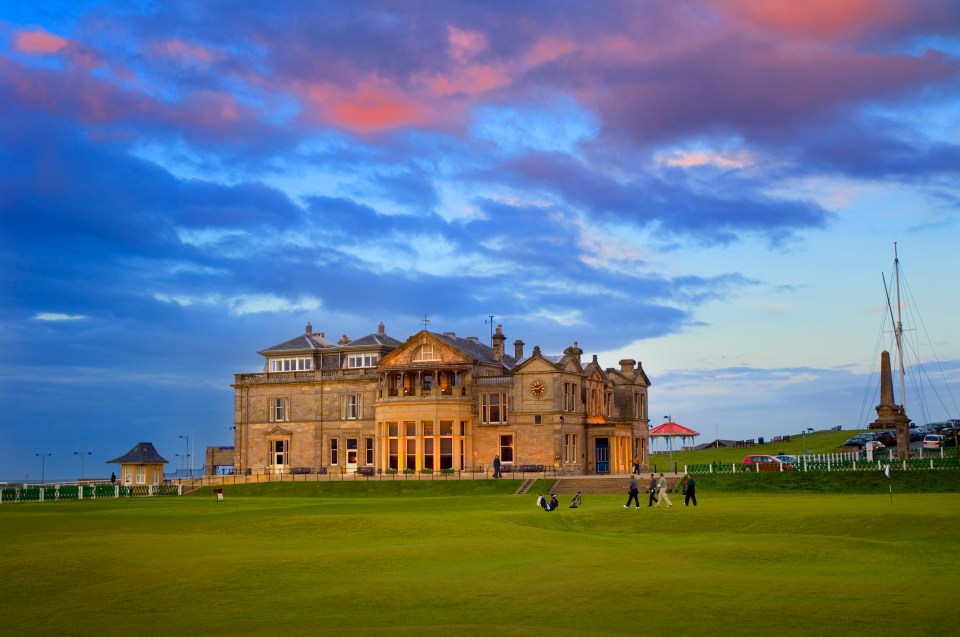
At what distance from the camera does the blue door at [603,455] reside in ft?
275

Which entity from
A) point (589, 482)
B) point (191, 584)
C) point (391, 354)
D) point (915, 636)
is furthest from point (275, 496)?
point (915, 636)

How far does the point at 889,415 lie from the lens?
221ft

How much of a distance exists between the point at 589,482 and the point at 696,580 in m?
45.2

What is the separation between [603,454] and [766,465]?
16841mm

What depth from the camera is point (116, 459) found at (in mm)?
90312

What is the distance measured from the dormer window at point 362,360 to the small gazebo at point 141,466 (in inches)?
705

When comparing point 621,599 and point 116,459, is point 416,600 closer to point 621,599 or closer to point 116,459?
point 621,599

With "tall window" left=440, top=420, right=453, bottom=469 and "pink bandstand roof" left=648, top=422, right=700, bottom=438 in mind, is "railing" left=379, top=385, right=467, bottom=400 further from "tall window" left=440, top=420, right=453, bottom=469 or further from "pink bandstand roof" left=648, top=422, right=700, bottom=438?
"pink bandstand roof" left=648, top=422, right=700, bottom=438

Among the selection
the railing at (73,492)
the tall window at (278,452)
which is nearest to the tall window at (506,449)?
the tall window at (278,452)

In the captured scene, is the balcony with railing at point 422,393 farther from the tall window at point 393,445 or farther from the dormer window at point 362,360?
the dormer window at point 362,360

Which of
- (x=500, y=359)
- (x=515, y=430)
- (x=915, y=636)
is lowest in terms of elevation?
(x=915, y=636)

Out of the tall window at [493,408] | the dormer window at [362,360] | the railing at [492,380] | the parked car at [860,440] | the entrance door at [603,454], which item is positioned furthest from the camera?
the parked car at [860,440]

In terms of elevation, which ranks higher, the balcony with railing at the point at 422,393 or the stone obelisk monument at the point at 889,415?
the balcony with railing at the point at 422,393

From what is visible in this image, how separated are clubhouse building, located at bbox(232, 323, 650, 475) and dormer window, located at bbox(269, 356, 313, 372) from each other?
0.09 m
